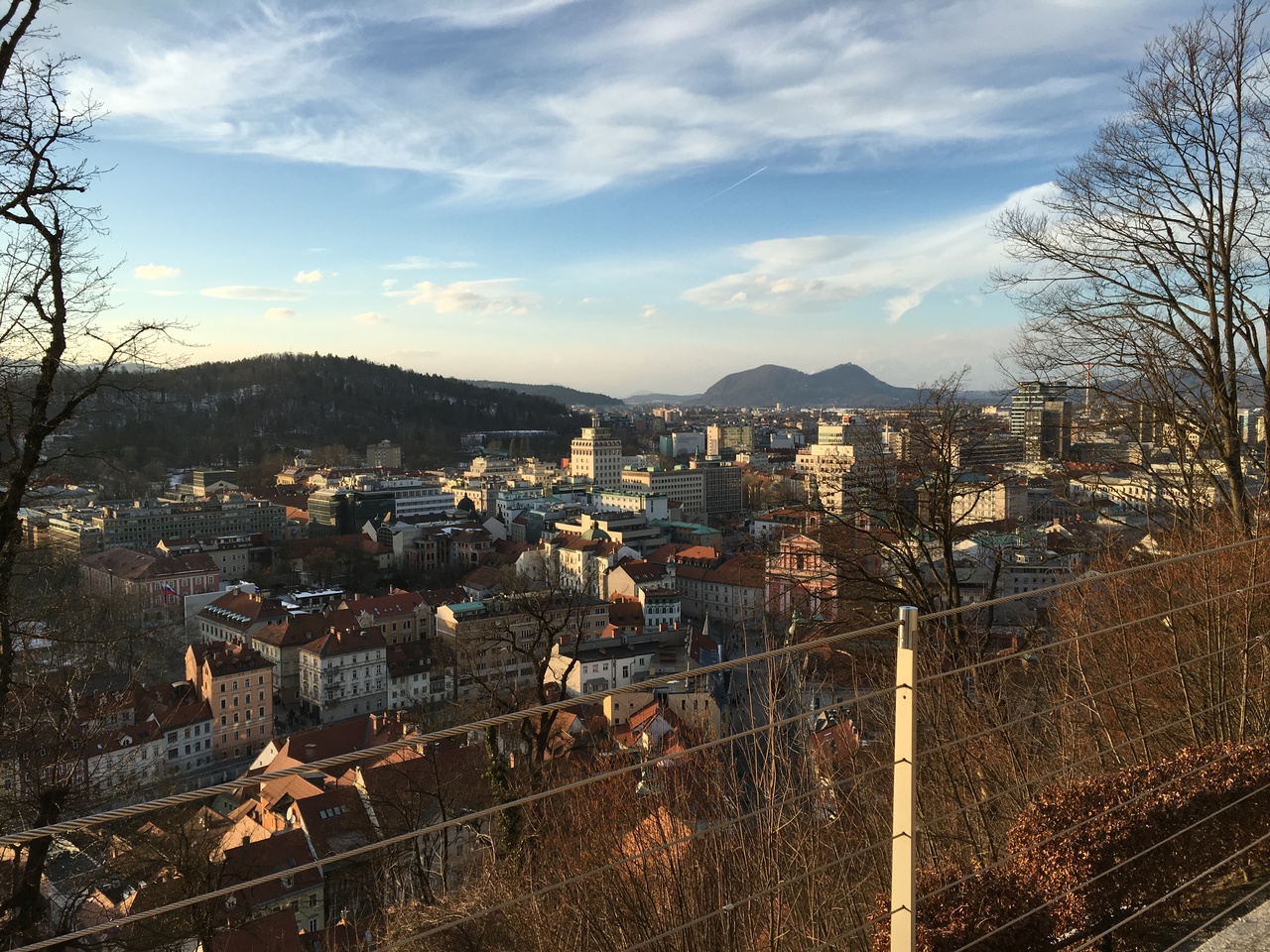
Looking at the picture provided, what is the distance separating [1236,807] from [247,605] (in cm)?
2715

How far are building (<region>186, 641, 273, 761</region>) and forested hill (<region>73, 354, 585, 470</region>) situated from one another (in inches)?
1371

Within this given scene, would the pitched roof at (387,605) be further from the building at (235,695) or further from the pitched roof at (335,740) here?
the pitched roof at (335,740)

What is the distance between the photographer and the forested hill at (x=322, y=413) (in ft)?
195

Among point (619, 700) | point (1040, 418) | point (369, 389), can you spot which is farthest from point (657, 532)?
point (369, 389)

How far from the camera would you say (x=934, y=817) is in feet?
6.04

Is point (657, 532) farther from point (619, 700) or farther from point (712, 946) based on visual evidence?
point (712, 946)

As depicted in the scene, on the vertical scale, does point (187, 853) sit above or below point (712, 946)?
below

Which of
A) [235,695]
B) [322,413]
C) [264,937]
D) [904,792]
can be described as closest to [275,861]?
[264,937]

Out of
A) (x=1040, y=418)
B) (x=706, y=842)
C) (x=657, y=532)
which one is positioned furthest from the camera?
(x=657, y=532)

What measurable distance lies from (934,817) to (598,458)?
57.3m

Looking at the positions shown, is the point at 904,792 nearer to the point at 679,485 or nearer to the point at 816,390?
the point at 679,485

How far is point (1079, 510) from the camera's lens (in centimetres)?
566

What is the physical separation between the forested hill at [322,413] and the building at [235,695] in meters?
34.8

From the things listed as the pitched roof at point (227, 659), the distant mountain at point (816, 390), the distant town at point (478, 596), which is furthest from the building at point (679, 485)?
the distant mountain at point (816, 390)
